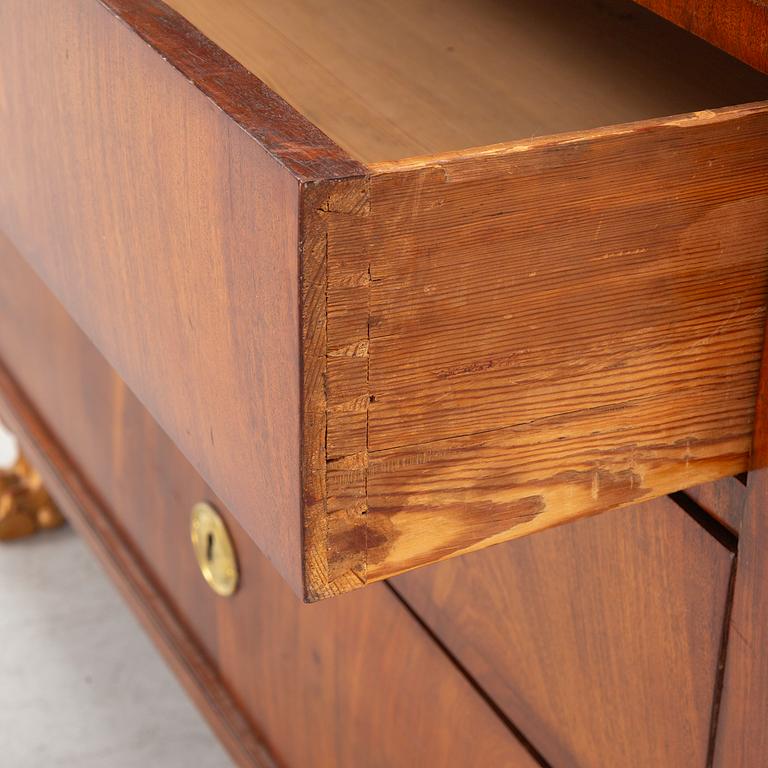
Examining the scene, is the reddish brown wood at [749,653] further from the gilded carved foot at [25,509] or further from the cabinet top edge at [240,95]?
the gilded carved foot at [25,509]

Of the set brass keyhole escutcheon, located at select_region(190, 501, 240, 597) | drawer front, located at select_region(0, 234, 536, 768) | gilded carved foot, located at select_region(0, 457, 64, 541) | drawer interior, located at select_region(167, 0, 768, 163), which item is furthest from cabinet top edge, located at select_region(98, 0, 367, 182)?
gilded carved foot, located at select_region(0, 457, 64, 541)

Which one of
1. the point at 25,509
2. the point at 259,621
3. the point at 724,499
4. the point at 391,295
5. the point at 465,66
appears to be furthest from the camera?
the point at 25,509

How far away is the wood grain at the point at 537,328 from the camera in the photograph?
1.28ft

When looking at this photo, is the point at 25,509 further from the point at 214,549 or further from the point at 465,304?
the point at 465,304

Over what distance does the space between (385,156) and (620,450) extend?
18 centimetres

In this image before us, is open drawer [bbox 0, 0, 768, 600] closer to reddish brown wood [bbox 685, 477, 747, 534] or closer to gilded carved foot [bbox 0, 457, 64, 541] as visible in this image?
reddish brown wood [bbox 685, 477, 747, 534]

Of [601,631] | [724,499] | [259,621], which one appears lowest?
[259,621]

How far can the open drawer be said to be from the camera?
39 cm

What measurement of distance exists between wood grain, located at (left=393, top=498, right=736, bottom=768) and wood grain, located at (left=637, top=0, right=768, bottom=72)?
0.19 meters

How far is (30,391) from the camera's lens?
1328 mm

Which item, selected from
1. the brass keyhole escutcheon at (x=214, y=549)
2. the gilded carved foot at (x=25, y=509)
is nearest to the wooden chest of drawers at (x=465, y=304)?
the brass keyhole escutcheon at (x=214, y=549)

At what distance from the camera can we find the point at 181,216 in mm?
445

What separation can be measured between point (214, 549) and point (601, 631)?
0.43 meters

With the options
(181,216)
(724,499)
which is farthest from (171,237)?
(724,499)
